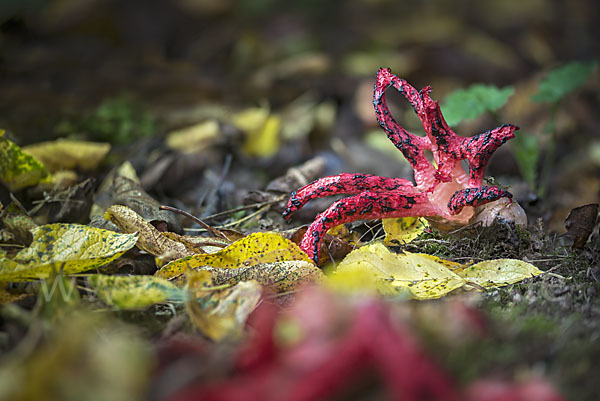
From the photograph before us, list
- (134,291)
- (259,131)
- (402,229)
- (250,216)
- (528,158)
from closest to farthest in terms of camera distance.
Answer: (134,291)
(402,229)
(250,216)
(528,158)
(259,131)

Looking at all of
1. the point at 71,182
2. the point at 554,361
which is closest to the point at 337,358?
the point at 554,361

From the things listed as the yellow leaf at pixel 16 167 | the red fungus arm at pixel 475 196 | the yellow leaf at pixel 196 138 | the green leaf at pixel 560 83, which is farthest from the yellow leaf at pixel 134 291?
the green leaf at pixel 560 83

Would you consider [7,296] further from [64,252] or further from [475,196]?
[475,196]

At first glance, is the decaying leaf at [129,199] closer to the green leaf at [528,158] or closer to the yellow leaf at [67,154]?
the yellow leaf at [67,154]

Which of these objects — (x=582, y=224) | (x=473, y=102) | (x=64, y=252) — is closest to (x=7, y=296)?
(x=64, y=252)

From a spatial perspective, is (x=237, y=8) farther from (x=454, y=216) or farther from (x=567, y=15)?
(x=454, y=216)

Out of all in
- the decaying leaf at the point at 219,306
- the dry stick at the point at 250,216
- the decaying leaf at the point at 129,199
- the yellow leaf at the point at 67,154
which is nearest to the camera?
the decaying leaf at the point at 219,306
